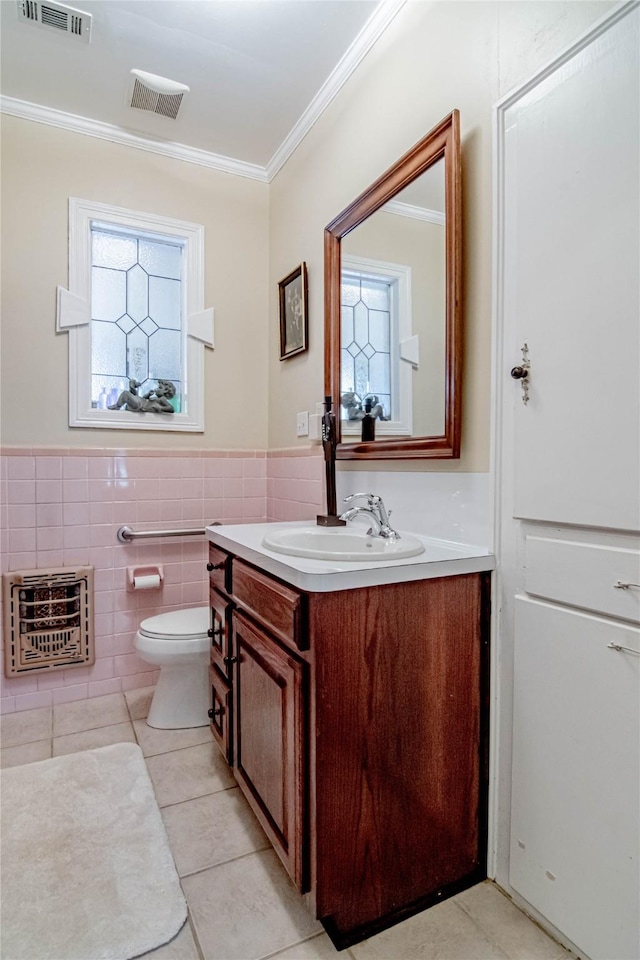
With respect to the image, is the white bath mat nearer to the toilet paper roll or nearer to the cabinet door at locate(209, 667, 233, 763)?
the cabinet door at locate(209, 667, 233, 763)

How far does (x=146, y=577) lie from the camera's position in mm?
2344

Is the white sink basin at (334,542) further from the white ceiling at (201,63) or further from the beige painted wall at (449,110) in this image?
the white ceiling at (201,63)

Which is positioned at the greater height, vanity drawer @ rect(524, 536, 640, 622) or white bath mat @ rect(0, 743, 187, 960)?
vanity drawer @ rect(524, 536, 640, 622)

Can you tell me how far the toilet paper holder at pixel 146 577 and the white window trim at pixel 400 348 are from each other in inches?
52.1

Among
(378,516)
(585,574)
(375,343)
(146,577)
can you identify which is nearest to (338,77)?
(375,343)

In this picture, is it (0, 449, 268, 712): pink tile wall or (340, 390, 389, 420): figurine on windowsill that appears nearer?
(340, 390, 389, 420): figurine on windowsill

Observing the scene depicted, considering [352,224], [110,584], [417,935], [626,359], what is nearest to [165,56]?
[352,224]

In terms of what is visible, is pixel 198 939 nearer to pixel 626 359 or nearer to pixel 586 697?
pixel 586 697

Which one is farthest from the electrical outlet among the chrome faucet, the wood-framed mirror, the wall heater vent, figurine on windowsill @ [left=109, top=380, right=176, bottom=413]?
the wall heater vent

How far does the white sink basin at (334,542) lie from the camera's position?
1.27 meters

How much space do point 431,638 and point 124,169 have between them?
8.20 feet

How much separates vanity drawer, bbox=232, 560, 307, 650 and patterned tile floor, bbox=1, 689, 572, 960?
0.65m

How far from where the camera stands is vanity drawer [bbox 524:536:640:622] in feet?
3.12

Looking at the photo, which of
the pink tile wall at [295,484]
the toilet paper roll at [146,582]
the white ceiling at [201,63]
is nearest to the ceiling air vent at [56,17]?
the white ceiling at [201,63]
